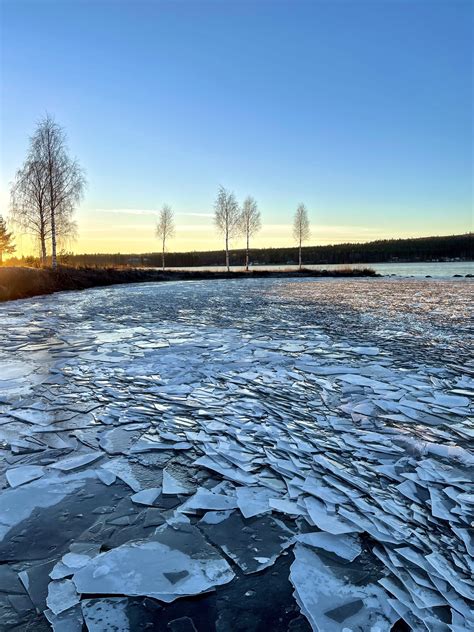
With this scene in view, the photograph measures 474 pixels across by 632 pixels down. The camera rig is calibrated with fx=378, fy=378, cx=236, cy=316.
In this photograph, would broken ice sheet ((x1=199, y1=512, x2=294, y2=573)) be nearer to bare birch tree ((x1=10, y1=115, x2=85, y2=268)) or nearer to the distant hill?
bare birch tree ((x1=10, y1=115, x2=85, y2=268))

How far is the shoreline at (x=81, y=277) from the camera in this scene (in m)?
14.3

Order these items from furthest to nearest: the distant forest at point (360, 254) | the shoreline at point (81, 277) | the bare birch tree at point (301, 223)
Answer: the distant forest at point (360, 254)
the bare birch tree at point (301, 223)
the shoreline at point (81, 277)

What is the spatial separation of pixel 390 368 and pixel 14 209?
25.7m

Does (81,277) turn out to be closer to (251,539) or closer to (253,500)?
(253,500)

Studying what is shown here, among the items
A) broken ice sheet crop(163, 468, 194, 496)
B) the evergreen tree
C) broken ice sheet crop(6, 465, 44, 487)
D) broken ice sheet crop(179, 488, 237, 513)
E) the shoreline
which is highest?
the evergreen tree

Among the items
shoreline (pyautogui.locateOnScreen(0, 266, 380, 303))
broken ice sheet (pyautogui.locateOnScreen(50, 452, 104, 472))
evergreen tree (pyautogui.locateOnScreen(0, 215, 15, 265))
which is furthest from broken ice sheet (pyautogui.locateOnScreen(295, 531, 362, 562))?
evergreen tree (pyautogui.locateOnScreen(0, 215, 15, 265))

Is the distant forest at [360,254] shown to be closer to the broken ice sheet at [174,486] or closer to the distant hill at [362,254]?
the distant hill at [362,254]

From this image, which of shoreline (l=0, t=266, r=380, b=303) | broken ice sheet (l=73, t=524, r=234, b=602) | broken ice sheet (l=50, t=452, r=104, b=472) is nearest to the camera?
broken ice sheet (l=73, t=524, r=234, b=602)

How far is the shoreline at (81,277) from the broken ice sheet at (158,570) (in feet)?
45.0

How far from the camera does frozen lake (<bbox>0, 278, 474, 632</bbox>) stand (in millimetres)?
1313

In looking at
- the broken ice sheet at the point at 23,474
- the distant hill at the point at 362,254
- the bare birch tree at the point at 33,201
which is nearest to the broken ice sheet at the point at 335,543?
the broken ice sheet at the point at 23,474

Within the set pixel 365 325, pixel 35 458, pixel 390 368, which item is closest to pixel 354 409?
pixel 390 368

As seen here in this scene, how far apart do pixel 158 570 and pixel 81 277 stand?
21.3 meters

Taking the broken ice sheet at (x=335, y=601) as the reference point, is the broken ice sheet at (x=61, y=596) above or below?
above
